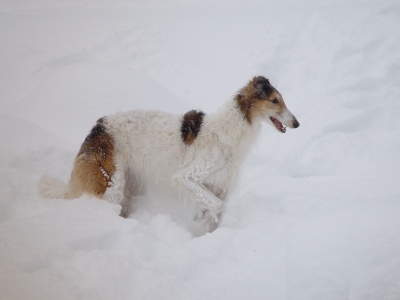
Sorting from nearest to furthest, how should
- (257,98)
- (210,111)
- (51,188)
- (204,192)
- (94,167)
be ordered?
(94,167)
(51,188)
(204,192)
(257,98)
(210,111)

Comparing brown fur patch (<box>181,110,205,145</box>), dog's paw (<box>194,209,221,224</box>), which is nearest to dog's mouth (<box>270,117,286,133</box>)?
brown fur patch (<box>181,110,205,145</box>)

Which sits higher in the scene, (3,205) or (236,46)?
(236,46)

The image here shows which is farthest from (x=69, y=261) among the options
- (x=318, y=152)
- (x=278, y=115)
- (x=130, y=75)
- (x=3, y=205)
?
(x=130, y=75)

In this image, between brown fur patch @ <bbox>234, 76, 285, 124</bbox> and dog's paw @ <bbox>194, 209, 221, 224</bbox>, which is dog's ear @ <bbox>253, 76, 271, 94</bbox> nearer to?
brown fur patch @ <bbox>234, 76, 285, 124</bbox>

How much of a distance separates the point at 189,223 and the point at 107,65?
148 inches

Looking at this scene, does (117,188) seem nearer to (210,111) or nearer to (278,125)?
(278,125)

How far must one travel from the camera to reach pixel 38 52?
7.43 meters

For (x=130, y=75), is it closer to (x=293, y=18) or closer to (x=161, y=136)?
(x=161, y=136)

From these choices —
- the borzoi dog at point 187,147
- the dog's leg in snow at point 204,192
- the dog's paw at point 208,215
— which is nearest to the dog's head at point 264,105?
the borzoi dog at point 187,147

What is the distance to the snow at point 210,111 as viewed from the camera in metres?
2.47

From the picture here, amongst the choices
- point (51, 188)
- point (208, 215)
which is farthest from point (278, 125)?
point (51, 188)

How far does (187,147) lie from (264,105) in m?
0.98

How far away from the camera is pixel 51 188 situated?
3865 millimetres

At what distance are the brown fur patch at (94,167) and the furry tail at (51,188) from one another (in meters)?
0.12
